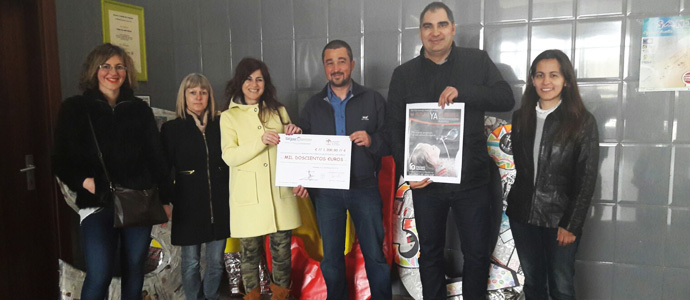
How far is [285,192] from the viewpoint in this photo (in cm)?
233

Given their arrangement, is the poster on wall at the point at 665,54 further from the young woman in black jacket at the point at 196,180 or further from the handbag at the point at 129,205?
the handbag at the point at 129,205

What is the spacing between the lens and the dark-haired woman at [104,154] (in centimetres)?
190

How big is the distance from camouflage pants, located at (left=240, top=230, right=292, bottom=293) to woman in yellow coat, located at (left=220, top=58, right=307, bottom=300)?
0.03 meters

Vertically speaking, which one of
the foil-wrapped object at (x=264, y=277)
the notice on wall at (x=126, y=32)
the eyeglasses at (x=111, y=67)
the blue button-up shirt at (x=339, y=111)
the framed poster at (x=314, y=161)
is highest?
the notice on wall at (x=126, y=32)

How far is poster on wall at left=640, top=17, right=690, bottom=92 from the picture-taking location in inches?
87.6

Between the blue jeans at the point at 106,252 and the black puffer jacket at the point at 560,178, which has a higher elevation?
the black puffer jacket at the point at 560,178

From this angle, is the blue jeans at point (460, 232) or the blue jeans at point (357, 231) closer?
the blue jeans at point (460, 232)

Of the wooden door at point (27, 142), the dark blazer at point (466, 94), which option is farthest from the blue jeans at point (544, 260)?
the wooden door at point (27, 142)

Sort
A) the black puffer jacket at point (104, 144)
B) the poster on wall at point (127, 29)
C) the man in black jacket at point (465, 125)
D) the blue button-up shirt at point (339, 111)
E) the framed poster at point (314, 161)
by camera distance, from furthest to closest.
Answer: the poster on wall at point (127, 29) < the blue button-up shirt at point (339, 111) < the framed poster at point (314, 161) < the man in black jacket at point (465, 125) < the black puffer jacket at point (104, 144)

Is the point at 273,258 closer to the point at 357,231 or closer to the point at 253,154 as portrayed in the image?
the point at 357,231

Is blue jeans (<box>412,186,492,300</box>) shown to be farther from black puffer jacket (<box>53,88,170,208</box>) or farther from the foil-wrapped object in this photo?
black puffer jacket (<box>53,88,170,208</box>)

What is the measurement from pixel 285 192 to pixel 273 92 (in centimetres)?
51

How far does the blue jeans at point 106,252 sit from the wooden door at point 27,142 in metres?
0.64

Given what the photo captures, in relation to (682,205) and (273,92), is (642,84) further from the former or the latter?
(273,92)
